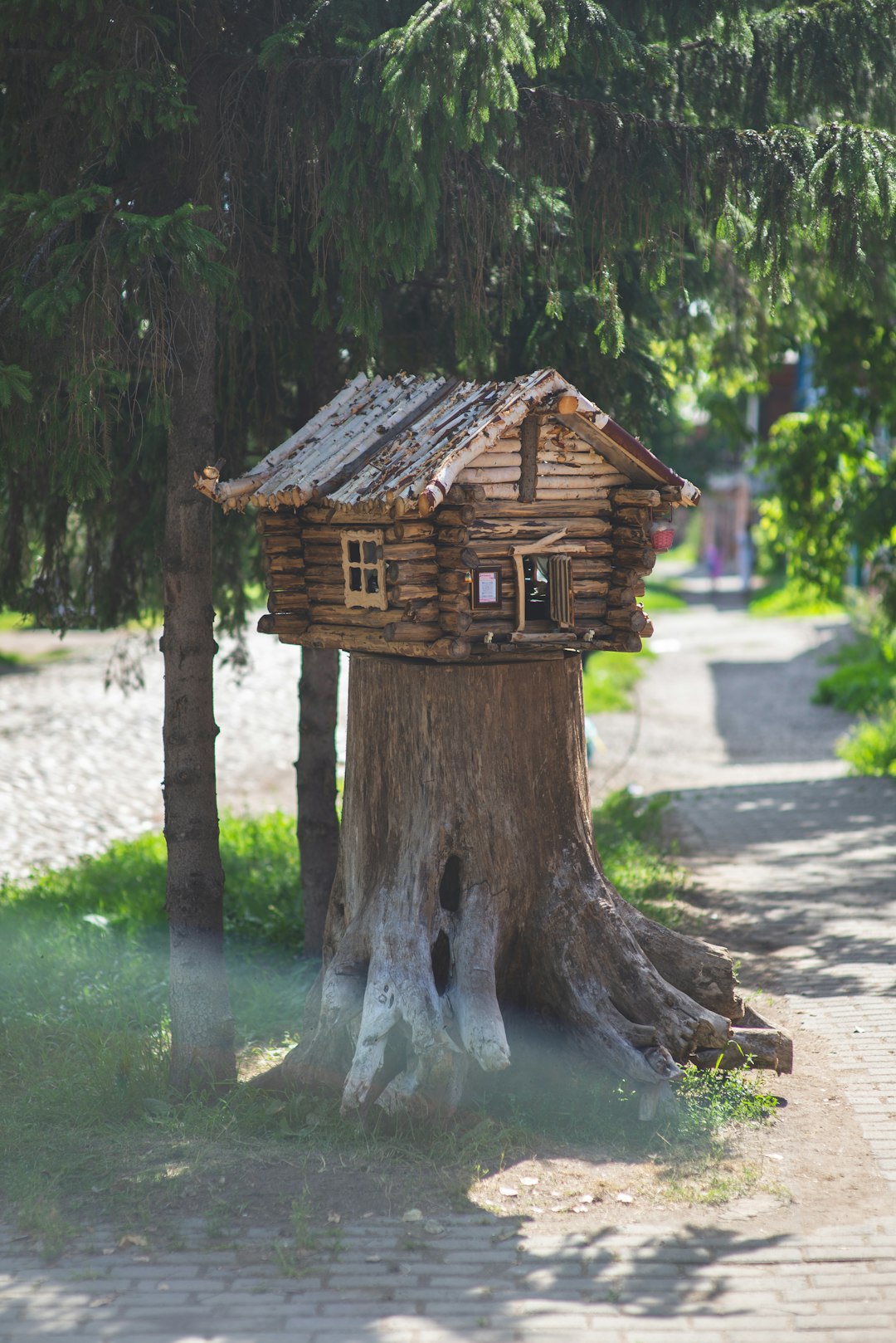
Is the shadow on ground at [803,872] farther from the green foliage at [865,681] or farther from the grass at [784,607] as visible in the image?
the grass at [784,607]

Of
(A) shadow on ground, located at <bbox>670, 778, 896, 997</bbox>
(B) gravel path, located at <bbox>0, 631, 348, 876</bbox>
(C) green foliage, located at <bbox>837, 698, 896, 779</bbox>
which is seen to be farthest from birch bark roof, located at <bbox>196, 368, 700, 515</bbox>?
(C) green foliage, located at <bbox>837, 698, 896, 779</bbox>

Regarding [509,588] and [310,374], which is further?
[310,374]

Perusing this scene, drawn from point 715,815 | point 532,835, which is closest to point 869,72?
point 532,835

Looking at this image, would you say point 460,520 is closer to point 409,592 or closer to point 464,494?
point 464,494

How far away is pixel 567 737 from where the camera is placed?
5953mm

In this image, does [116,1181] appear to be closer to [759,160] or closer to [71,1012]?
[71,1012]

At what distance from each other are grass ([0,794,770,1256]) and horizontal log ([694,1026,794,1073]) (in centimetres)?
12

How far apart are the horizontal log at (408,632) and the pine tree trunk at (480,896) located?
0.40 m

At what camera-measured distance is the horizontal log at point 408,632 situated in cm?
523

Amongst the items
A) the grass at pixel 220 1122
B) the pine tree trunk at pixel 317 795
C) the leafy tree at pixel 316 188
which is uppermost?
the leafy tree at pixel 316 188

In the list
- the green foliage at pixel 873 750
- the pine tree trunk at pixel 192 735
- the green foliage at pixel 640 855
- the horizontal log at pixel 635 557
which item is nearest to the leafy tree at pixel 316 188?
the pine tree trunk at pixel 192 735

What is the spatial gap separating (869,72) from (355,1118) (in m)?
5.42

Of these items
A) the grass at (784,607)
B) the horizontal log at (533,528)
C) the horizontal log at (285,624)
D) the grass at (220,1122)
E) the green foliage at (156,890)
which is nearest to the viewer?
the grass at (220,1122)

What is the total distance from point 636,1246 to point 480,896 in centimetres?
175
